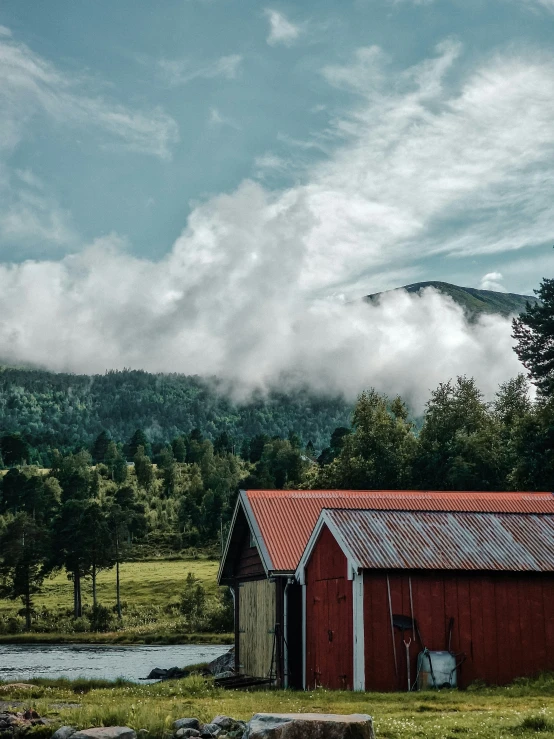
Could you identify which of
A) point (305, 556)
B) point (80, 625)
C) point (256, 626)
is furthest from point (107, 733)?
point (80, 625)

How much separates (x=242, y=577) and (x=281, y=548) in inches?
231

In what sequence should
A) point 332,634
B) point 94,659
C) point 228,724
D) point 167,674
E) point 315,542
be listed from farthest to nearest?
point 94,659 < point 167,674 < point 315,542 < point 332,634 < point 228,724

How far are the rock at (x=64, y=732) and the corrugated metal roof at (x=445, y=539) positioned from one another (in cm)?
1151

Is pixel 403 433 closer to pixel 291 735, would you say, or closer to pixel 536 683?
pixel 536 683

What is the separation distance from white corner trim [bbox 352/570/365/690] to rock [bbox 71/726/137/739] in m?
Result: 11.4

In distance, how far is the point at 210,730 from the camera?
15.4 m

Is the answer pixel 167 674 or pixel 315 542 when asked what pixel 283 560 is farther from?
pixel 167 674

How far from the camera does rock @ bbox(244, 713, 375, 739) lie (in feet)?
42.1

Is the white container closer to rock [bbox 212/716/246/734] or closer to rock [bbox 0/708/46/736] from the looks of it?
rock [bbox 212/716/246/734]

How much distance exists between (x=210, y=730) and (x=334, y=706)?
519 cm

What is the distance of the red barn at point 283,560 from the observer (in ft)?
102

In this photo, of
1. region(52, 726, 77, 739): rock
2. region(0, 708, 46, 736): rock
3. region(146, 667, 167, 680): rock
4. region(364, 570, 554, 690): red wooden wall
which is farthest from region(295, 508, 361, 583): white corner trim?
region(146, 667, 167, 680): rock

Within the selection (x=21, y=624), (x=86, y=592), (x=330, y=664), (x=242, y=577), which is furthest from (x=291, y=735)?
(x=86, y=592)

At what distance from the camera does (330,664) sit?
2756cm
